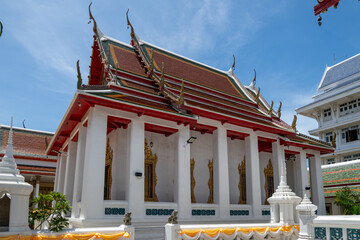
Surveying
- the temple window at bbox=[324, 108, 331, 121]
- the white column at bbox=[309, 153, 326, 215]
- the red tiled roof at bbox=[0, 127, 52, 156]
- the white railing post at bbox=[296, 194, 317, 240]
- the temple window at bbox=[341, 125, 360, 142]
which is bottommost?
the white railing post at bbox=[296, 194, 317, 240]

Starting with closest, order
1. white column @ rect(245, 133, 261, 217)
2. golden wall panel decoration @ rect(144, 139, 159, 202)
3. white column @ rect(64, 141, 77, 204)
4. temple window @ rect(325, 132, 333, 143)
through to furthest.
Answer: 1. golden wall panel decoration @ rect(144, 139, 159, 202)
2. white column @ rect(245, 133, 261, 217)
3. white column @ rect(64, 141, 77, 204)
4. temple window @ rect(325, 132, 333, 143)

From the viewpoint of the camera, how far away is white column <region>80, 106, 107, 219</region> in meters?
10.4

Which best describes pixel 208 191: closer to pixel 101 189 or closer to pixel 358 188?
pixel 101 189

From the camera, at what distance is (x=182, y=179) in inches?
490

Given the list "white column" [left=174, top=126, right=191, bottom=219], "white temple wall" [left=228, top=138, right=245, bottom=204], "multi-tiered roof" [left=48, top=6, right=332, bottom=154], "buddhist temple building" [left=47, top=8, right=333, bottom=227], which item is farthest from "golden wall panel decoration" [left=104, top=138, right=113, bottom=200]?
"white temple wall" [left=228, top=138, right=245, bottom=204]

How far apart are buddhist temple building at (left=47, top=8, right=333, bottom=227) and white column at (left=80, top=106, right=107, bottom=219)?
0.03 meters

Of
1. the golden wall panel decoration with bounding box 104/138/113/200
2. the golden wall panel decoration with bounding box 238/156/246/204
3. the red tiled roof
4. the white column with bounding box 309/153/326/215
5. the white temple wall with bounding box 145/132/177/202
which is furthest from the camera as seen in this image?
the red tiled roof

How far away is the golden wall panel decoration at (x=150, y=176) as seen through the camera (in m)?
12.9

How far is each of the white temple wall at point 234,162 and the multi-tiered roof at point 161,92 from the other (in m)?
0.59

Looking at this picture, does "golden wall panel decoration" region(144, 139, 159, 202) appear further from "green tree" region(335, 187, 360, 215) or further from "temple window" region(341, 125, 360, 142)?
"temple window" region(341, 125, 360, 142)

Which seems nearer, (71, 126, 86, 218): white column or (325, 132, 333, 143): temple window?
(71, 126, 86, 218): white column

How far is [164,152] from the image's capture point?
46.3 ft

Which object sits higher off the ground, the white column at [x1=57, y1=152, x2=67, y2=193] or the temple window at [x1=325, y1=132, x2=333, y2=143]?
the temple window at [x1=325, y1=132, x2=333, y2=143]

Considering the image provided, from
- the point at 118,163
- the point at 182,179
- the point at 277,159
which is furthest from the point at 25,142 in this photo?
the point at 277,159
